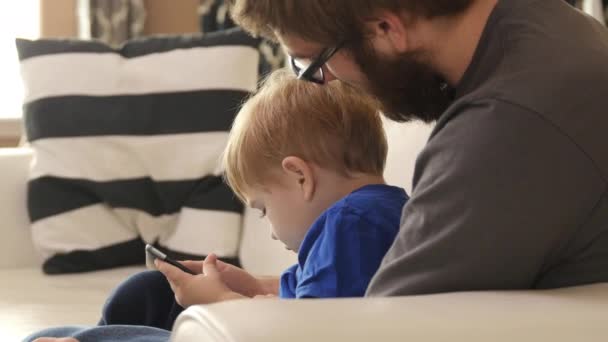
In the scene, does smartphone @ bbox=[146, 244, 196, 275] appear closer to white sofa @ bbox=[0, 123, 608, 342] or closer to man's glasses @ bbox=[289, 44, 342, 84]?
man's glasses @ bbox=[289, 44, 342, 84]

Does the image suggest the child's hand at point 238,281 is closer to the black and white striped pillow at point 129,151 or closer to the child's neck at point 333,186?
the child's neck at point 333,186

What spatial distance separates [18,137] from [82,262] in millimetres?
1433

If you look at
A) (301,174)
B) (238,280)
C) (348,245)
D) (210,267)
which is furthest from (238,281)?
(348,245)

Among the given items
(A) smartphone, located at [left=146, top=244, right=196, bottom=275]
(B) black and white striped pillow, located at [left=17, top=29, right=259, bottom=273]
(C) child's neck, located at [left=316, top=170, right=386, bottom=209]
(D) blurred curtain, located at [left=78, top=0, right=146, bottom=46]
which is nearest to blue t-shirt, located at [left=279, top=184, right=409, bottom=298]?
(C) child's neck, located at [left=316, top=170, right=386, bottom=209]

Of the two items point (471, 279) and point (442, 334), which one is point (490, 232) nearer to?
point (471, 279)

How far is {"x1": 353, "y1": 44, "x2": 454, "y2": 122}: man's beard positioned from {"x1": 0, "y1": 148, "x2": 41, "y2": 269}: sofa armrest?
140 centimetres

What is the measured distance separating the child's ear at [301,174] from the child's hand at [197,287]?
174 millimetres

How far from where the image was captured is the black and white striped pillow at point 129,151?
225cm

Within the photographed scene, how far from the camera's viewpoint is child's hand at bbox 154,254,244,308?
1.30 m

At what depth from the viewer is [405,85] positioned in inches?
43.4

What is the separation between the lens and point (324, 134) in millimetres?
1329

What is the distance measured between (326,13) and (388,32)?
0.07m

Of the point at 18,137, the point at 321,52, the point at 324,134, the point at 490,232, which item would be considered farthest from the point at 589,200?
the point at 18,137

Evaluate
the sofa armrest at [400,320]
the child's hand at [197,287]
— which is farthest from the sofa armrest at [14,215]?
the sofa armrest at [400,320]
